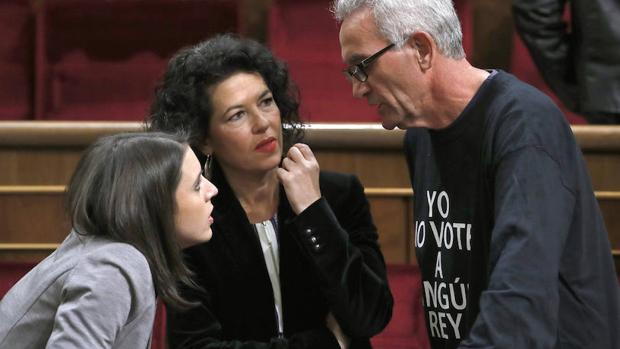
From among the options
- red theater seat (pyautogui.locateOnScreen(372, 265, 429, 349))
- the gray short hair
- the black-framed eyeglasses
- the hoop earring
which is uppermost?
the gray short hair

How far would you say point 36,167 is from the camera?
138 cm

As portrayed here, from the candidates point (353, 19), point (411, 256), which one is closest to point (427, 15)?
point (353, 19)

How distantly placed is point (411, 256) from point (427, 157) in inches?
19.1

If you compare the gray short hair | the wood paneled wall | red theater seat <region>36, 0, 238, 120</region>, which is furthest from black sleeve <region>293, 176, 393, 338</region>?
red theater seat <region>36, 0, 238, 120</region>

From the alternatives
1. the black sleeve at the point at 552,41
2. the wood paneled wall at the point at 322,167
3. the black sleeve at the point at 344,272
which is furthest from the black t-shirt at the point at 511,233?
the black sleeve at the point at 552,41

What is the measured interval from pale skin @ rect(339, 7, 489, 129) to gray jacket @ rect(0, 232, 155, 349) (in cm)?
22

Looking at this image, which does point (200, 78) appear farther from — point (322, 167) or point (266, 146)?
point (322, 167)

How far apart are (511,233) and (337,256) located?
29 cm

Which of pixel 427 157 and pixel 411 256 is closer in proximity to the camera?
pixel 427 157

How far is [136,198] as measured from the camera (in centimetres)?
77

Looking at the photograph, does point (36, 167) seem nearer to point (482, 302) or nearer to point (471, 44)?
point (471, 44)

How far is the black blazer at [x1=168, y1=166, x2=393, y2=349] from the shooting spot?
944mm

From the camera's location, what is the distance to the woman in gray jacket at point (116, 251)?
696 millimetres

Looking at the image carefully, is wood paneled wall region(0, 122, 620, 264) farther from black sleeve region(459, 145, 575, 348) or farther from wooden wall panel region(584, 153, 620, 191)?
black sleeve region(459, 145, 575, 348)
